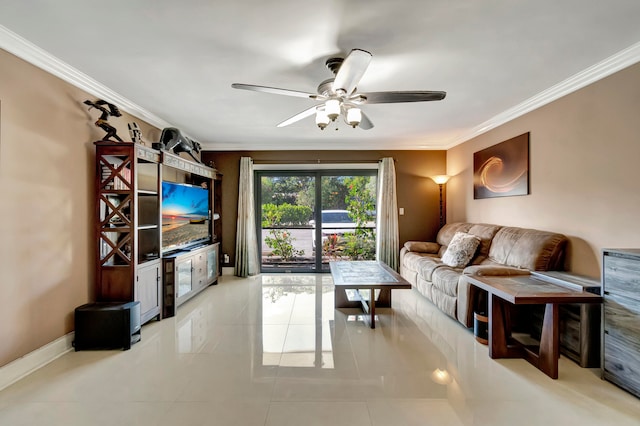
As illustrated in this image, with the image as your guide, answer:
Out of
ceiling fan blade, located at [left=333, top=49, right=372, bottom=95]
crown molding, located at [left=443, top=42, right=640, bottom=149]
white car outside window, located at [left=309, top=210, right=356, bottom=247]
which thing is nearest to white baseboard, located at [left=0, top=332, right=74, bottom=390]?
ceiling fan blade, located at [left=333, top=49, right=372, bottom=95]

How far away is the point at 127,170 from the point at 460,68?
3.53 meters

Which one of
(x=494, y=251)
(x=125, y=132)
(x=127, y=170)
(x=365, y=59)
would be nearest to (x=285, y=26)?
(x=365, y=59)

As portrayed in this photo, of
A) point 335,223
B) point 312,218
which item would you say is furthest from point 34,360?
point 335,223

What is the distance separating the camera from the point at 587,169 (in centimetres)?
281

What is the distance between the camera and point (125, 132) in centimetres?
356

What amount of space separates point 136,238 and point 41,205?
0.81 meters

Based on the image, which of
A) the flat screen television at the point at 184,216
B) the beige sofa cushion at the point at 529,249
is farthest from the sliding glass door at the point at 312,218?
the beige sofa cushion at the point at 529,249

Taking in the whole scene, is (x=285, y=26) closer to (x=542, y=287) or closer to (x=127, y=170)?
(x=127, y=170)

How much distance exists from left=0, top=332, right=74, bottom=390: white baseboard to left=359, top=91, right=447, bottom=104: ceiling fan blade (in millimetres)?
3411

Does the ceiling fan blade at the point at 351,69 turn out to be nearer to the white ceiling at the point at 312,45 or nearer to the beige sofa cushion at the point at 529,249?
the white ceiling at the point at 312,45

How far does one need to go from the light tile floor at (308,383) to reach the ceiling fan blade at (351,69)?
2.24m

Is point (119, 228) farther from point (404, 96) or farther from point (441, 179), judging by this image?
point (441, 179)

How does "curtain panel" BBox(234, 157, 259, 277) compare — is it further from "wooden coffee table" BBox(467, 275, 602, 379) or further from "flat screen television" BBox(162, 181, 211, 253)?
"wooden coffee table" BBox(467, 275, 602, 379)

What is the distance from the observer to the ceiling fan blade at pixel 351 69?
192 cm
